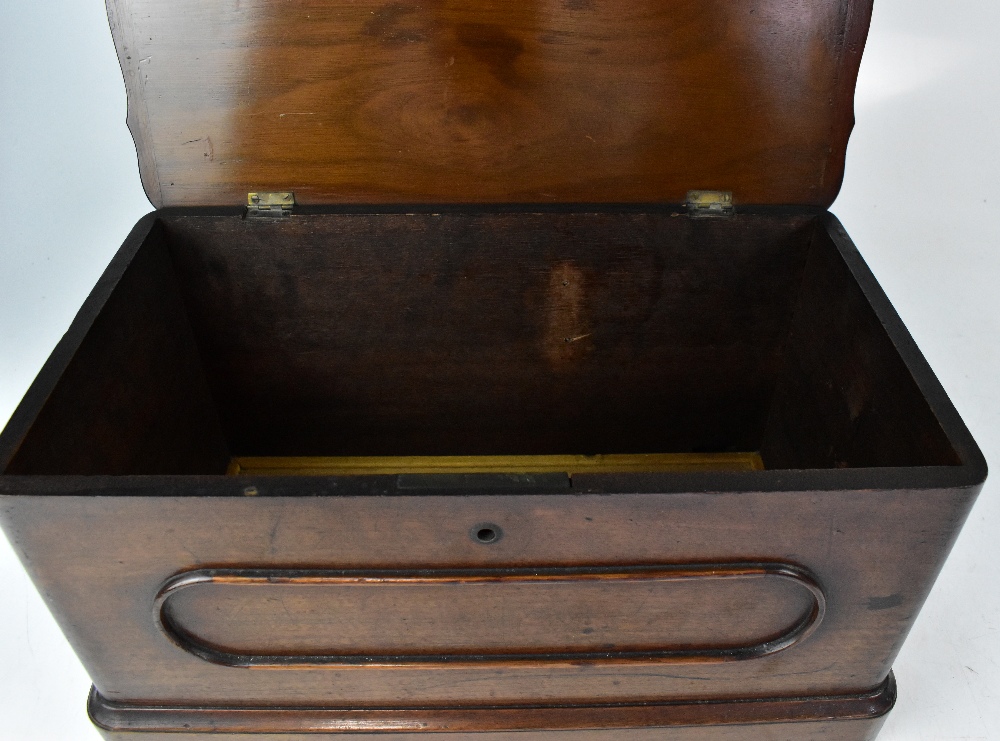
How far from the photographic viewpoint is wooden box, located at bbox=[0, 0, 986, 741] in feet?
3.59

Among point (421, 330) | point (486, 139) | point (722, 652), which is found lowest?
point (722, 652)

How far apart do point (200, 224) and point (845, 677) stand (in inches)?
47.0

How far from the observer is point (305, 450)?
1818 mm

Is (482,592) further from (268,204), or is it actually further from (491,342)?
(268,204)

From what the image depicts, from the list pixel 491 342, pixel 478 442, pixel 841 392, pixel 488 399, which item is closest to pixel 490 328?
pixel 491 342

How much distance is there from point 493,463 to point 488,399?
128mm

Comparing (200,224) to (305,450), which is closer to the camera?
(200,224)

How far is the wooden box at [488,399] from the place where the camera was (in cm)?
110

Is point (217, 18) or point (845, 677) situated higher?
point (217, 18)

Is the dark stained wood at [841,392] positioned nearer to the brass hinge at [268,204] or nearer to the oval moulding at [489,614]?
the oval moulding at [489,614]

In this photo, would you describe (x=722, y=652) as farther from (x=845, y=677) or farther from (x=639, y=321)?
(x=639, y=321)

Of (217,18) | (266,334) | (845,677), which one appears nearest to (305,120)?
(217,18)

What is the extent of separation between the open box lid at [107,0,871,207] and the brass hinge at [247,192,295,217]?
0.6 inches

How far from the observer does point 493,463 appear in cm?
181
